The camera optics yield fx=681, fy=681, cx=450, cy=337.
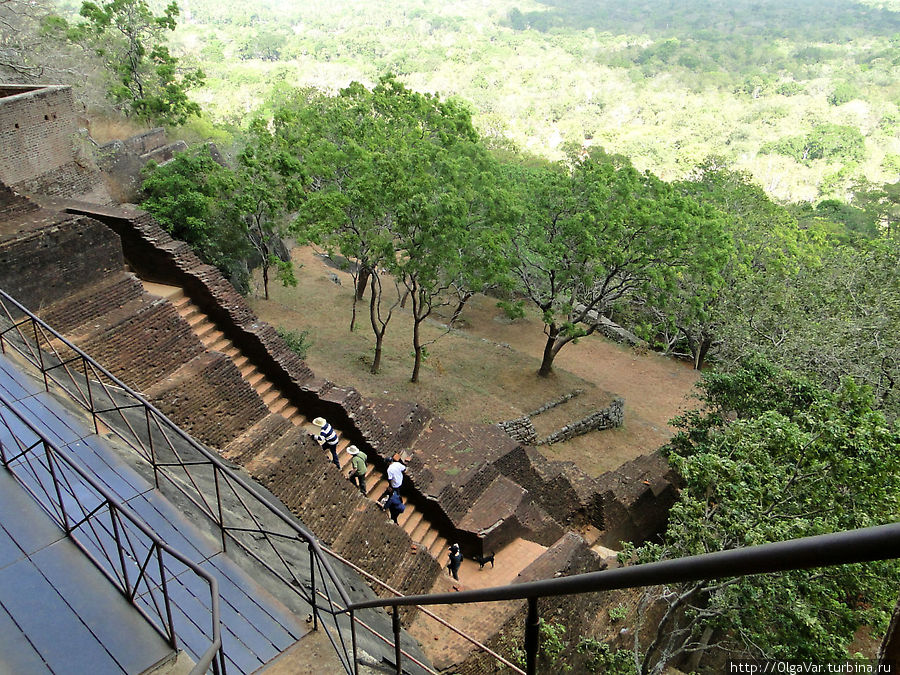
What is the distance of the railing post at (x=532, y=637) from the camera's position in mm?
2654

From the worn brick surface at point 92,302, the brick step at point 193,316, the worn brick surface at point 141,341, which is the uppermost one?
the worn brick surface at point 92,302

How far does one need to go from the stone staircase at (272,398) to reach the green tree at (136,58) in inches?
552

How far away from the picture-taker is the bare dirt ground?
18625 millimetres

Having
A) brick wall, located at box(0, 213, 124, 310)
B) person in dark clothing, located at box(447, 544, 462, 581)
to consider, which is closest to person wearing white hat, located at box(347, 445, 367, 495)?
person in dark clothing, located at box(447, 544, 462, 581)

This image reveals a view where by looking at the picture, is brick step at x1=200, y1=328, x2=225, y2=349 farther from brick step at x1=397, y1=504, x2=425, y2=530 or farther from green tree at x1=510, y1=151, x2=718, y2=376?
green tree at x1=510, y1=151, x2=718, y2=376

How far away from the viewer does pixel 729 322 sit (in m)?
20.6

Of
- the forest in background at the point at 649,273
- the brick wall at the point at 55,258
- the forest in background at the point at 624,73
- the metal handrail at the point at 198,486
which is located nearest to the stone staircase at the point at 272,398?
the brick wall at the point at 55,258

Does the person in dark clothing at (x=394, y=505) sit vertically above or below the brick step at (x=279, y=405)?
below

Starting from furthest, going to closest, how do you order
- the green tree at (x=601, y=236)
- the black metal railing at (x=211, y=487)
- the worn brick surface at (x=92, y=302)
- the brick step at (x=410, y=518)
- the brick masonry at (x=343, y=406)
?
the green tree at (x=601, y=236) < the brick masonry at (x=343, y=406) < the brick step at (x=410, y=518) < the worn brick surface at (x=92, y=302) < the black metal railing at (x=211, y=487)

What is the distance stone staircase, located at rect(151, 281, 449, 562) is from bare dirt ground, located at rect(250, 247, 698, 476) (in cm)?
457

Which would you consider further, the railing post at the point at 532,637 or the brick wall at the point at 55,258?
the brick wall at the point at 55,258

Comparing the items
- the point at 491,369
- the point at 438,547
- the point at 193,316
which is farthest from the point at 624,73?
the point at 438,547

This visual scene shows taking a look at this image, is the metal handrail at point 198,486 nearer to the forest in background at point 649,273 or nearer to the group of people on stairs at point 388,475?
the group of people on stairs at point 388,475

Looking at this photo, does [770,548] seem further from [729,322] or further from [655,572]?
[729,322]
